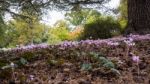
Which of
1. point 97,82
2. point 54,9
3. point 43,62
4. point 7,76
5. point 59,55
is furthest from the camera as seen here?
point 54,9

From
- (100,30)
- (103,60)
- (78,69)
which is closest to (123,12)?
(100,30)

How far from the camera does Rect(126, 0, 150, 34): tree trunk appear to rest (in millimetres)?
10914

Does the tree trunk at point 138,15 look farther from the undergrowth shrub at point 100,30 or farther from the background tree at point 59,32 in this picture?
the background tree at point 59,32

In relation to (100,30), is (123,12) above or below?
below

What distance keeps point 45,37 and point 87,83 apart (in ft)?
145

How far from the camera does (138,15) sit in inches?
433

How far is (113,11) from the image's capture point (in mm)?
12102

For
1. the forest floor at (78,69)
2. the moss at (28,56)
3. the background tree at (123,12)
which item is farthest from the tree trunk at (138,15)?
the background tree at (123,12)

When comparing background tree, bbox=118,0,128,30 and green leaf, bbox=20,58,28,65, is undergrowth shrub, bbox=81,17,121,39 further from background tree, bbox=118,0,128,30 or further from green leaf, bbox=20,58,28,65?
background tree, bbox=118,0,128,30

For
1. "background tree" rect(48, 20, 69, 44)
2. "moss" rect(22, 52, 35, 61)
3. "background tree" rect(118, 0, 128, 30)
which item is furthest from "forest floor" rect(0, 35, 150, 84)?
"background tree" rect(48, 20, 69, 44)

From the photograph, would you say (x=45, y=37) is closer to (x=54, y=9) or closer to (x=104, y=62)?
(x=54, y=9)

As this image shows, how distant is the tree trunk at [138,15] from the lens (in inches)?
430

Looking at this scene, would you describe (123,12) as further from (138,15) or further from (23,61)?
(23,61)

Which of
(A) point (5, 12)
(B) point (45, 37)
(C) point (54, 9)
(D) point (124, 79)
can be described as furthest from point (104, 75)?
(B) point (45, 37)
